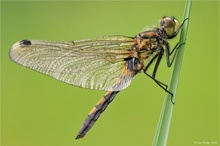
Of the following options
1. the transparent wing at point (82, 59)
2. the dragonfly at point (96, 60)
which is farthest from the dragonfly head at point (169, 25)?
the transparent wing at point (82, 59)

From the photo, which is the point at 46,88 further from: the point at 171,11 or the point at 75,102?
the point at 171,11

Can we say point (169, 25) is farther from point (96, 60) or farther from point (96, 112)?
point (96, 112)

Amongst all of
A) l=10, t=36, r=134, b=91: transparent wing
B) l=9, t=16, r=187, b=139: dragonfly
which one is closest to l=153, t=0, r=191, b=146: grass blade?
l=9, t=16, r=187, b=139: dragonfly

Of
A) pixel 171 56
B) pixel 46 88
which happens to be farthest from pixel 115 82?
pixel 46 88

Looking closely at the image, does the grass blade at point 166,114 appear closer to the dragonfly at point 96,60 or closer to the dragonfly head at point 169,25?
the dragonfly head at point 169,25

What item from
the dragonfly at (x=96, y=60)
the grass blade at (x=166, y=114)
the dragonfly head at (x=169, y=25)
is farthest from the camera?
the dragonfly at (x=96, y=60)

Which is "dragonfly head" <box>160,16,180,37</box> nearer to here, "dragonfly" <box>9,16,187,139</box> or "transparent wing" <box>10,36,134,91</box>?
"dragonfly" <box>9,16,187,139</box>
